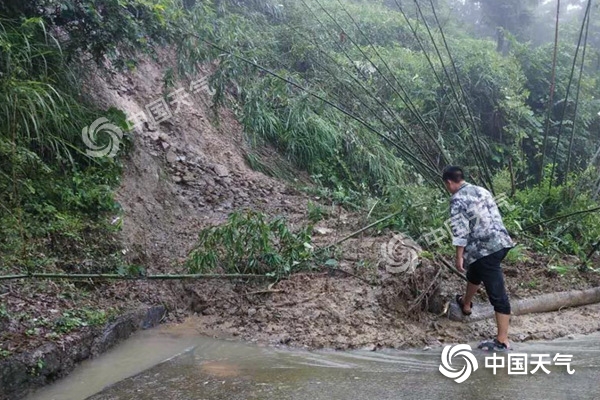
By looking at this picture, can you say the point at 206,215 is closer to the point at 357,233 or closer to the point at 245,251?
the point at 245,251

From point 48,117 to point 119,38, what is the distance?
1037 mm

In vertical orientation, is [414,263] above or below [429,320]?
above

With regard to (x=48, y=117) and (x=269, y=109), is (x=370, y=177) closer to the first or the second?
(x=269, y=109)

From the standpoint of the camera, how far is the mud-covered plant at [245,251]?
195 inches

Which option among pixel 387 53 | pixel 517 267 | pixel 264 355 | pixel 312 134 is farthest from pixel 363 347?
pixel 387 53

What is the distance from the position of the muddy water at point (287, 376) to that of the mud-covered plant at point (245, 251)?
2.78ft

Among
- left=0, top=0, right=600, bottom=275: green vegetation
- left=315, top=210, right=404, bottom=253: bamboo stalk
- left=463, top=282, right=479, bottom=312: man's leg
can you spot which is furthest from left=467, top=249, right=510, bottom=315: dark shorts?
left=0, top=0, right=600, bottom=275: green vegetation

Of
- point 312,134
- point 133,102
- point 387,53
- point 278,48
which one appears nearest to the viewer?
point 133,102

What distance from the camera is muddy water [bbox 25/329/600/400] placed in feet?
10.5

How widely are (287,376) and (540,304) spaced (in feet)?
9.19

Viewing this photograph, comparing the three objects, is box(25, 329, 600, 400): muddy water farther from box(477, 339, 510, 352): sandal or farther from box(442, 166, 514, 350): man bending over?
box(442, 166, 514, 350): man bending over

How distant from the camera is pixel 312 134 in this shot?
9305mm

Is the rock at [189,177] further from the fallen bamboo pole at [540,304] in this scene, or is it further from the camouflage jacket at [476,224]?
the camouflage jacket at [476,224]

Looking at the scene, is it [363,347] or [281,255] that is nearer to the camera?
[363,347]
